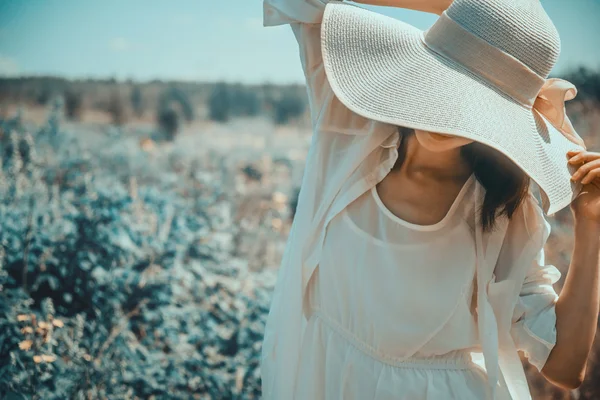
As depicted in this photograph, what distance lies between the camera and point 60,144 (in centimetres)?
343

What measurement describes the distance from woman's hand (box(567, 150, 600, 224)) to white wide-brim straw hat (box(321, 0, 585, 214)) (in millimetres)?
20

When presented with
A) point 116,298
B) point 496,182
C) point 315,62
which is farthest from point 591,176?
point 116,298

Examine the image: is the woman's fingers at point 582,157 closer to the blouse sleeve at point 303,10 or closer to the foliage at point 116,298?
the blouse sleeve at point 303,10

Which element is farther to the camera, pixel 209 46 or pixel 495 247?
pixel 209 46

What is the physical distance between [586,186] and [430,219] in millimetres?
339

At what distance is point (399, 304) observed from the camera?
1289 millimetres

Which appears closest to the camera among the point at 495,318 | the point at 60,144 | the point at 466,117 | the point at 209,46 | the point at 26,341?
the point at 466,117

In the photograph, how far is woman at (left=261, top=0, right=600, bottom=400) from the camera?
1.06 meters

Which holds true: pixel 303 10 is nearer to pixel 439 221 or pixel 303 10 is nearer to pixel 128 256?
pixel 439 221

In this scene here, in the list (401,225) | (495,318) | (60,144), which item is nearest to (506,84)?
(401,225)

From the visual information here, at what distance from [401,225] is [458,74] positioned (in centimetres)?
39

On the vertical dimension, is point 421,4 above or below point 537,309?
above

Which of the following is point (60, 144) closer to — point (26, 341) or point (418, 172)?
point (26, 341)

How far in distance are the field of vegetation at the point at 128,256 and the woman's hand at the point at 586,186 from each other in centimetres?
150
